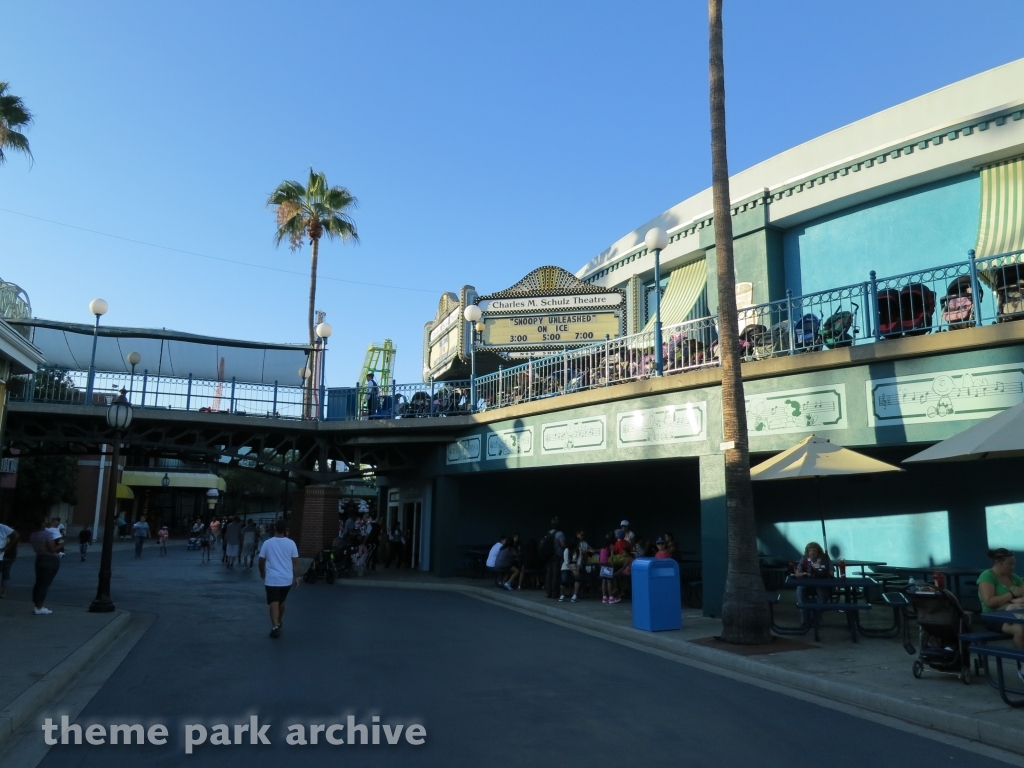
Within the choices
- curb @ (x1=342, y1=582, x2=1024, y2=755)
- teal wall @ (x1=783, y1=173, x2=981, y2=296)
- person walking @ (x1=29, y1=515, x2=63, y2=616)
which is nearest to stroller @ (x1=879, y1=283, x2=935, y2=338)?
teal wall @ (x1=783, y1=173, x2=981, y2=296)

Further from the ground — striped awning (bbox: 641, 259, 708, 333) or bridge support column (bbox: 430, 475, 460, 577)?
striped awning (bbox: 641, 259, 708, 333)

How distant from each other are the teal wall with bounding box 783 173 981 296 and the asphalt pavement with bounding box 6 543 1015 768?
9.98 meters

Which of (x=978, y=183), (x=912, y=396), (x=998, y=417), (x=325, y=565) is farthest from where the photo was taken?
(x=325, y=565)

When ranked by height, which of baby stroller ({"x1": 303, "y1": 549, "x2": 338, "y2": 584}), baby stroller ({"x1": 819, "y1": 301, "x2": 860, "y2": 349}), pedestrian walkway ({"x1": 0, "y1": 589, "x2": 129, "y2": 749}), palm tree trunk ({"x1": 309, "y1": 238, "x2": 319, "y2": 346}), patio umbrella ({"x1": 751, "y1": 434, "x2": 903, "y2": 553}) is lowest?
pedestrian walkway ({"x1": 0, "y1": 589, "x2": 129, "y2": 749})

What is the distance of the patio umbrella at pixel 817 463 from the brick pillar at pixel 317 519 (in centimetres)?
1485

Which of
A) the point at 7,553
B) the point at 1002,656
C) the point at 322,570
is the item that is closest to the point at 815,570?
the point at 1002,656

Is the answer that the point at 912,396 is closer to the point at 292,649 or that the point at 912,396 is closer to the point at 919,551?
the point at 919,551

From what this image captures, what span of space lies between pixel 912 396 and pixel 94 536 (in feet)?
139

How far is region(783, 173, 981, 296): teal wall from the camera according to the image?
607 inches

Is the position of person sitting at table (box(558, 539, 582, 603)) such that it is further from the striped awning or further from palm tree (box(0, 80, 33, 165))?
palm tree (box(0, 80, 33, 165))

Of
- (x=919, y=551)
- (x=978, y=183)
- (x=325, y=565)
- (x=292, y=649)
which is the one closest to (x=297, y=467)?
(x=325, y=565)

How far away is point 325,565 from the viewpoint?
69.8ft

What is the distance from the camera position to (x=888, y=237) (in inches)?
655

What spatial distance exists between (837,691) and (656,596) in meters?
4.19
